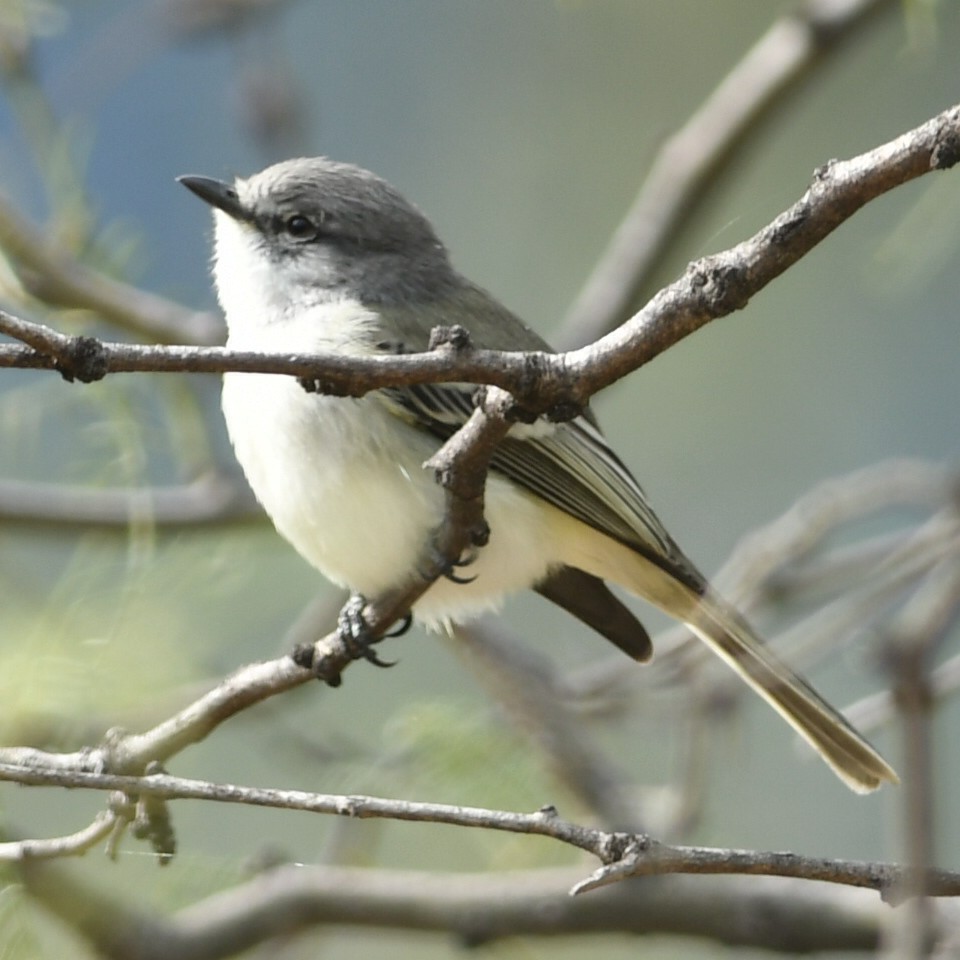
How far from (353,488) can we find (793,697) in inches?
41.2

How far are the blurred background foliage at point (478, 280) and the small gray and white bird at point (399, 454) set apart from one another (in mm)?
317

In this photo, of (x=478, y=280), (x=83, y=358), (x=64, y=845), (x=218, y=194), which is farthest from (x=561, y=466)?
(x=478, y=280)

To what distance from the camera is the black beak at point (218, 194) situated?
10.8 feet

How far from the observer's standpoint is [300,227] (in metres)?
3.37

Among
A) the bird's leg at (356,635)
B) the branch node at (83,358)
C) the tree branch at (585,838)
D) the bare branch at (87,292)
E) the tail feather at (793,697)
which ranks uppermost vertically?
the bare branch at (87,292)

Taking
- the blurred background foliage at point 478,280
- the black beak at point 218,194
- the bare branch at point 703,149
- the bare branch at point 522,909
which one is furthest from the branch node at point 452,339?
the bare branch at point 703,149

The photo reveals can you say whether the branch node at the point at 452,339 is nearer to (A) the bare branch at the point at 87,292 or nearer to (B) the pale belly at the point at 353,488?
(B) the pale belly at the point at 353,488

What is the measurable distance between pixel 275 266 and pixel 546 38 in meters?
4.55

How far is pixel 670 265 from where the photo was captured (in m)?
4.50

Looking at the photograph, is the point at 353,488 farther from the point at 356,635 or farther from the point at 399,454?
the point at 356,635

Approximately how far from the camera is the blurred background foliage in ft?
10.2

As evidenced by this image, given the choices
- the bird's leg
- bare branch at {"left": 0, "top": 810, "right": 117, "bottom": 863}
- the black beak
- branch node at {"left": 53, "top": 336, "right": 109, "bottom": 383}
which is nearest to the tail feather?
the bird's leg

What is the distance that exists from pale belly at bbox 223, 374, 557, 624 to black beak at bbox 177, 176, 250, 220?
1.59ft

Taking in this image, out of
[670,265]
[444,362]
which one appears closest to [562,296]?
[670,265]
